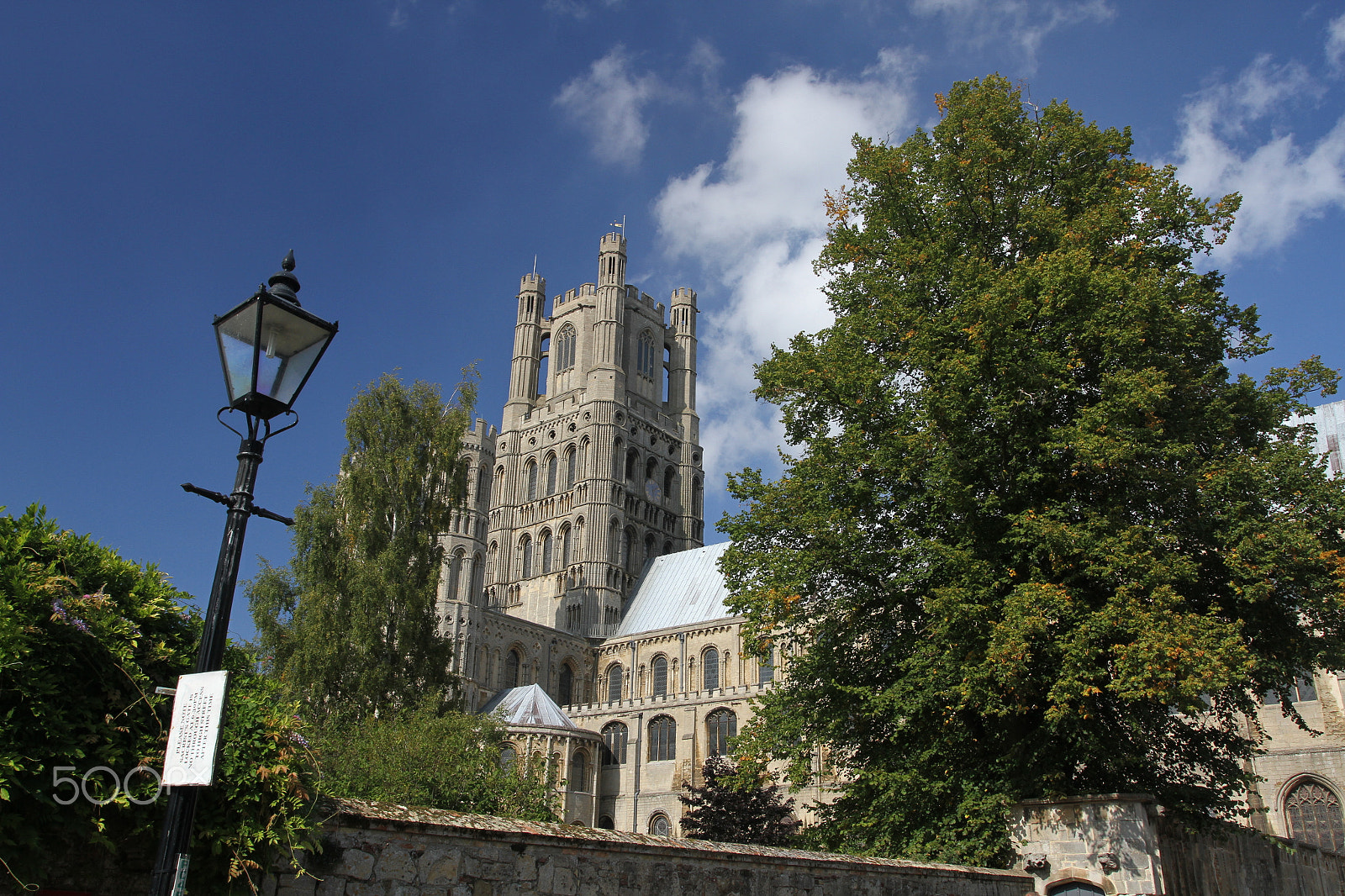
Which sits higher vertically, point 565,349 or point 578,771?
point 565,349

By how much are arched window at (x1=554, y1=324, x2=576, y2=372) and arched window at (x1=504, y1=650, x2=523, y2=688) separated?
21.7m

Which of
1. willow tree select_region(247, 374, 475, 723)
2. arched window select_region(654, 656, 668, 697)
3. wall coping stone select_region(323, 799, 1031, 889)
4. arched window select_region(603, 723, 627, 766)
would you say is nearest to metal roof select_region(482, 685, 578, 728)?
arched window select_region(603, 723, 627, 766)

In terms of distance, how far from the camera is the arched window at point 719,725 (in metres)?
43.2

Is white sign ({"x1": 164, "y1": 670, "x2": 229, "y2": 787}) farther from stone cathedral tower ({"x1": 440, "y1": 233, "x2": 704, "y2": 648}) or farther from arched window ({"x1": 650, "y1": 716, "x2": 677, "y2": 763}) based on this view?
stone cathedral tower ({"x1": 440, "y1": 233, "x2": 704, "y2": 648})

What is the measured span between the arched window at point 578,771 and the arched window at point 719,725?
5591 millimetres

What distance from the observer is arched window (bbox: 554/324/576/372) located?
64.0m

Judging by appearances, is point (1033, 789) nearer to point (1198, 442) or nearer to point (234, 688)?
point (1198, 442)

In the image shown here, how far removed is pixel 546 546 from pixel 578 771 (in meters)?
19.0

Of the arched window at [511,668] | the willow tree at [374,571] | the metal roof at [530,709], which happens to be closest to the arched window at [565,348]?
the arched window at [511,668]

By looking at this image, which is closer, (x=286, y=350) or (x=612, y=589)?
(x=286, y=350)

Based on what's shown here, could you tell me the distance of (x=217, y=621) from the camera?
454cm

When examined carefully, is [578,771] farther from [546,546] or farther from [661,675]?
[546,546]

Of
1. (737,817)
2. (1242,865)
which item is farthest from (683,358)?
(1242,865)

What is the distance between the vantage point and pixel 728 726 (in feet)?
143
